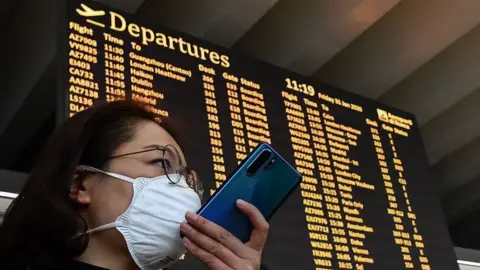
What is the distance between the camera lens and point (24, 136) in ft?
10.2

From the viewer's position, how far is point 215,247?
96cm

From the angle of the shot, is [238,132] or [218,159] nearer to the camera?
[218,159]

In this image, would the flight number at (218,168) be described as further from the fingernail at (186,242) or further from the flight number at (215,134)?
the fingernail at (186,242)

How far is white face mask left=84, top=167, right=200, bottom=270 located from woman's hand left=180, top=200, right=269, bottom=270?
7 cm

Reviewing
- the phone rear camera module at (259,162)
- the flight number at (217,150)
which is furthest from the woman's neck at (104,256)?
the flight number at (217,150)

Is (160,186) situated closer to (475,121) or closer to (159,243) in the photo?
(159,243)

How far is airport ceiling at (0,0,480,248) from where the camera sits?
2.82m

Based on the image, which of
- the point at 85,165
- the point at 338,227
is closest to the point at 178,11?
the point at 338,227

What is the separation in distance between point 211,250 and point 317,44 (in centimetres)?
226

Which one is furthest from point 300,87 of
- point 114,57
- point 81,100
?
point 81,100

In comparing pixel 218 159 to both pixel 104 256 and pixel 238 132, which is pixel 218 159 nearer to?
pixel 238 132

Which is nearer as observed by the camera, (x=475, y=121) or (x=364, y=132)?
(x=364, y=132)

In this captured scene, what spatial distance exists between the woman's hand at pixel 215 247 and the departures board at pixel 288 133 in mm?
998

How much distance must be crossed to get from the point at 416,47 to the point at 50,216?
263cm
